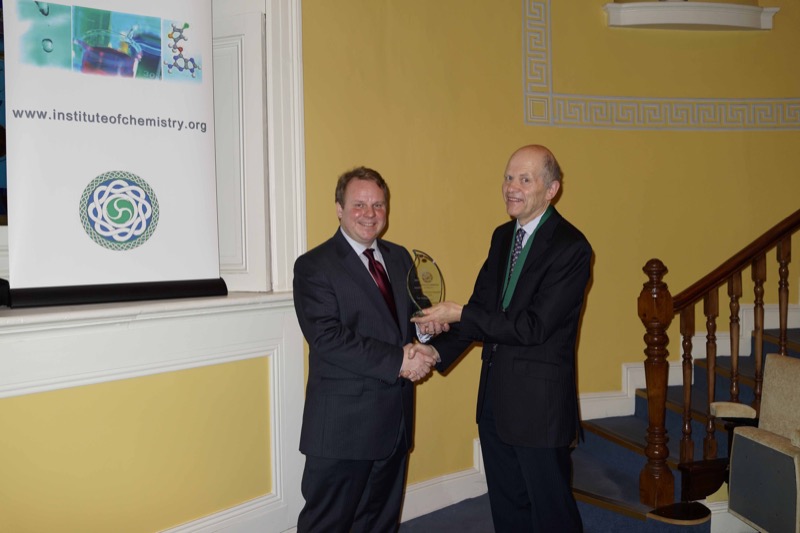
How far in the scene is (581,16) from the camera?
4.25 meters

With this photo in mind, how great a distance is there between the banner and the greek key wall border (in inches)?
76.4

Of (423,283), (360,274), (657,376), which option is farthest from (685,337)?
(360,274)

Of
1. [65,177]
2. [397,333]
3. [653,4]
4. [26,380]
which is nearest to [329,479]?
[397,333]

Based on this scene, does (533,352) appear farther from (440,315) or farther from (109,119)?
(109,119)

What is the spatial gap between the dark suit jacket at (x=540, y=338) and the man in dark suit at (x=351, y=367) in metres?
0.29

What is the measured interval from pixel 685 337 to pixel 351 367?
183cm

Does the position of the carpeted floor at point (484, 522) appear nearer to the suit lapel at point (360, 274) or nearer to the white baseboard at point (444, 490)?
the white baseboard at point (444, 490)

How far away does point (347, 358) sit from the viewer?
96.7 inches

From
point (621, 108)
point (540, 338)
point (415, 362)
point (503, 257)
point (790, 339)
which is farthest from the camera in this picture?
point (621, 108)

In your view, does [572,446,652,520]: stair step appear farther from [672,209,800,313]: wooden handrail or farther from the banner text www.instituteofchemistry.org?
the banner text www.instituteofchemistry.org

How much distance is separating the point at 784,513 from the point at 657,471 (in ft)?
2.69

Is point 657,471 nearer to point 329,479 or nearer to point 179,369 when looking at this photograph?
point 329,479

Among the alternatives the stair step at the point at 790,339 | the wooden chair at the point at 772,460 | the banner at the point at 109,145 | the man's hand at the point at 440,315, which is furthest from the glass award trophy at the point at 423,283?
the stair step at the point at 790,339

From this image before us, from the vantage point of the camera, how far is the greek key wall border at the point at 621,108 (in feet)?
13.3
